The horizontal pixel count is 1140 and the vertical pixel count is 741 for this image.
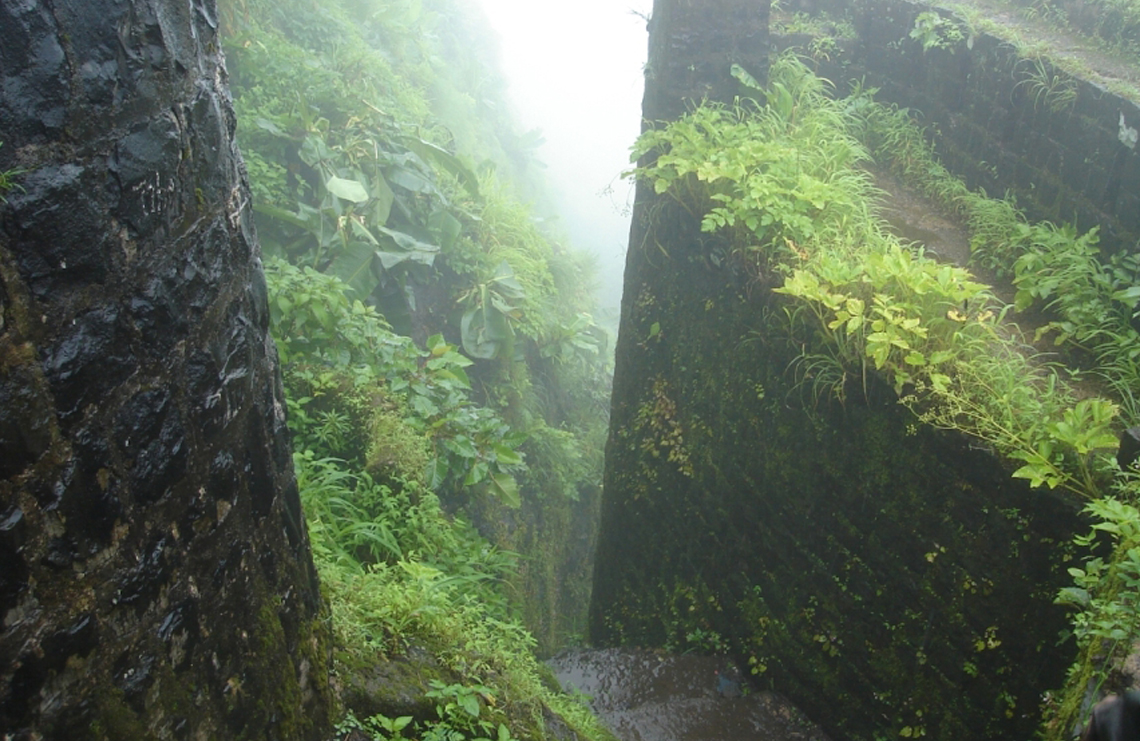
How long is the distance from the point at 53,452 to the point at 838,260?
11.8 feet

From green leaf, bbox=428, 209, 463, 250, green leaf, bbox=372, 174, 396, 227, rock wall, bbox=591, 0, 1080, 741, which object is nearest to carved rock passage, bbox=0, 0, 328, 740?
A: rock wall, bbox=591, 0, 1080, 741

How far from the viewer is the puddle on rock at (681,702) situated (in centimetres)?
438

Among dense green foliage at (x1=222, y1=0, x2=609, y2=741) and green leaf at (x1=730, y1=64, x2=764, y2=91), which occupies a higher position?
green leaf at (x1=730, y1=64, x2=764, y2=91)

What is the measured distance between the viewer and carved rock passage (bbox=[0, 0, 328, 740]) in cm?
119

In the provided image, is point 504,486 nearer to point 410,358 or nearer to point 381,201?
point 410,358

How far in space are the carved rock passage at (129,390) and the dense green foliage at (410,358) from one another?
968 millimetres

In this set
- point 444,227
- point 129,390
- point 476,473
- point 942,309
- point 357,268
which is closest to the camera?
point 129,390

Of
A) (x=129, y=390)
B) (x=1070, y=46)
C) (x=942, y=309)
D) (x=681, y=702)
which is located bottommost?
(x=681, y=702)

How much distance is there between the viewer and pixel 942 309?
12.1 feet

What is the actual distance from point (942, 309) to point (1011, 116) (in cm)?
265

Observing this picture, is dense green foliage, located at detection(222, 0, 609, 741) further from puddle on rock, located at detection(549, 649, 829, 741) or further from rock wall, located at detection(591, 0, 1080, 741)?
rock wall, located at detection(591, 0, 1080, 741)

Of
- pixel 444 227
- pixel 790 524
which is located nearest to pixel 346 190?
pixel 444 227

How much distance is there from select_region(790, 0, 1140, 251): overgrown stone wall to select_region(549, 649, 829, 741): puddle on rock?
333cm

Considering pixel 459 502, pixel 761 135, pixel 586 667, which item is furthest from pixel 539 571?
pixel 761 135
